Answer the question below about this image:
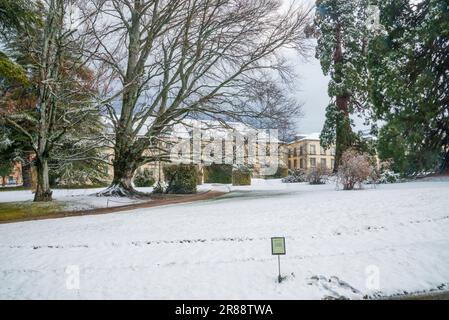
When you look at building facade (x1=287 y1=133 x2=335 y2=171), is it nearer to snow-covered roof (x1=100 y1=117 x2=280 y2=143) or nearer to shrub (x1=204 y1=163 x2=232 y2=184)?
shrub (x1=204 y1=163 x2=232 y2=184)

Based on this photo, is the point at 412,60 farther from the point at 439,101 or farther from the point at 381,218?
the point at 381,218

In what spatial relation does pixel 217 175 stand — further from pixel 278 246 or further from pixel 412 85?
pixel 278 246

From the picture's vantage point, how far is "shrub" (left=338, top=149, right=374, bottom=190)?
13.9 m

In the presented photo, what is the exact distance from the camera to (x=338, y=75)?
26.0 m

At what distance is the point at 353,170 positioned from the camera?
14.1 metres

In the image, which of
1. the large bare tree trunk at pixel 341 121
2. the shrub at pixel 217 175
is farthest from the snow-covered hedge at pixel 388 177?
the shrub at pixel 217 175

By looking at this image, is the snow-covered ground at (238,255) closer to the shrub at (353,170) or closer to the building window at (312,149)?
the shrub at (353,170)

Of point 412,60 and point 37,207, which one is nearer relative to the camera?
point 37,207

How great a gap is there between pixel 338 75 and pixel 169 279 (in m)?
24.9

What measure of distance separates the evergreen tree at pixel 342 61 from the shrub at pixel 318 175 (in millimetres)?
3434

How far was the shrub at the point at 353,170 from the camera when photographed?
548 inches

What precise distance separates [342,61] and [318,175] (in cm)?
1073
